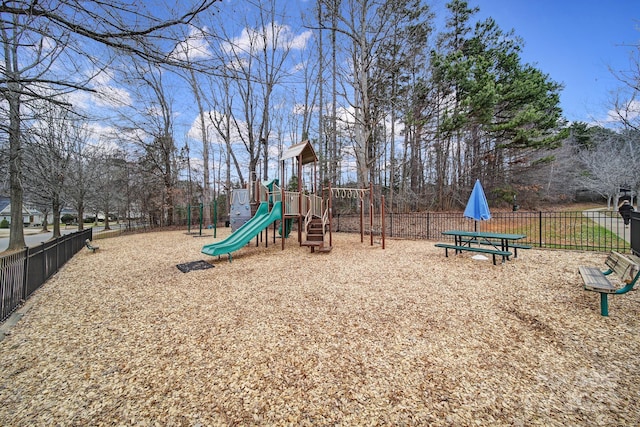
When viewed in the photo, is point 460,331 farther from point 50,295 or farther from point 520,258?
point 50,295

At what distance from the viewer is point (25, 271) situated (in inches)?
171

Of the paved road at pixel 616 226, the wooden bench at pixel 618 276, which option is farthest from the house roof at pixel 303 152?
the paved road at pixel 616 226

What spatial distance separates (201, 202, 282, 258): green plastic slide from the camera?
21.8 feet

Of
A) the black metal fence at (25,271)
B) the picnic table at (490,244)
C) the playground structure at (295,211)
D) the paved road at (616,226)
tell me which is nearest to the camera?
the black metal fence at (25,271)

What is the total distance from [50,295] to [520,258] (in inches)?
407

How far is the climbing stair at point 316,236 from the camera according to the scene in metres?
7.61

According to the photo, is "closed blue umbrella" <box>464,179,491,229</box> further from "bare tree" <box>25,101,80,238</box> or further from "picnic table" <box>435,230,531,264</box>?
"bare tree" <box>25,101,80,238</box>

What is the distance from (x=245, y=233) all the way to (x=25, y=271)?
422 centimetres

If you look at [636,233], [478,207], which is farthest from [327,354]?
[636,233]

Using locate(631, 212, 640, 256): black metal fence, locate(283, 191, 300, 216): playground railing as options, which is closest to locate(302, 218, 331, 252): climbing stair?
locate(283, 191, 300, 216): playground railing

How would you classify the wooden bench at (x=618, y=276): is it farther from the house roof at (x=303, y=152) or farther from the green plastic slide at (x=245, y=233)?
the house roof at (x=303, y=152)

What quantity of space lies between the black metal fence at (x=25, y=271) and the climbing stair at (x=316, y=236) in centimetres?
572

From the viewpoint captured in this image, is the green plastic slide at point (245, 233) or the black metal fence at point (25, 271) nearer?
the black metal fence at point (25, 271)

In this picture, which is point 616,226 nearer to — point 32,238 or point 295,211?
point 295,211
